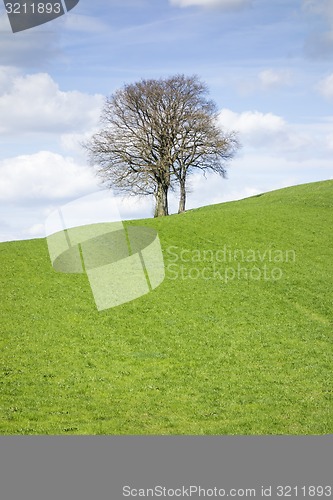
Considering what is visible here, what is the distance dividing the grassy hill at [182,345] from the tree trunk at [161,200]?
1056 inches

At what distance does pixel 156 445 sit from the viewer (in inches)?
724

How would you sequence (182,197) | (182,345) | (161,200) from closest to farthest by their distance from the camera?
(182,345), (161,200), (182,197)

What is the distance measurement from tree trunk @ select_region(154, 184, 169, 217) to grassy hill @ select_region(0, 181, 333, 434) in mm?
26830

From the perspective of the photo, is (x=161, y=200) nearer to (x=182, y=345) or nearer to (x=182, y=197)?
(x=182, y=197)

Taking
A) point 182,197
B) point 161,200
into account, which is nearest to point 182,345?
point 161,200

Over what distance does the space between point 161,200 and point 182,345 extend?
146 feet

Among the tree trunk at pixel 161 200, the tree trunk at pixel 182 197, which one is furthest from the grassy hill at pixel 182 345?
the tree trunk at pixel 182 197

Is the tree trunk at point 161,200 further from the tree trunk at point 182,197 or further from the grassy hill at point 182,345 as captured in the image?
the grassy hill at point 182,345

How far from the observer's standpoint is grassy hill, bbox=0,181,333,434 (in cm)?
2125

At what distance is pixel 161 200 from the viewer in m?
71.3

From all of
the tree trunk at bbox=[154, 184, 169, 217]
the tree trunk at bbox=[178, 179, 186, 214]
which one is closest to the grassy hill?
the tree trunk at bbox=[154, 184, 169, 217]

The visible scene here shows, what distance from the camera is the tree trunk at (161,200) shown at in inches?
2790

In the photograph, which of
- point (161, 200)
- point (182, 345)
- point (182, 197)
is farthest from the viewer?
point (182, 197)

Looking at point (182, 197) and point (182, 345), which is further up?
point (182, 197)
